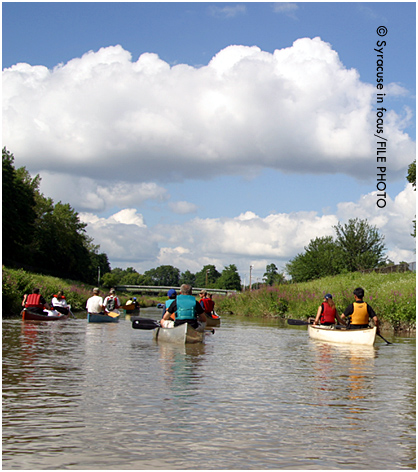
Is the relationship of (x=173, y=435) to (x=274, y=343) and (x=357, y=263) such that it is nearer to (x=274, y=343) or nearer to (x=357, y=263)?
(x=274, y=343)

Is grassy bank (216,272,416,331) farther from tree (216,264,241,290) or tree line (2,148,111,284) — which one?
tree (216,264,241,290)

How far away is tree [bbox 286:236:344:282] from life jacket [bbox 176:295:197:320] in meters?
49.8

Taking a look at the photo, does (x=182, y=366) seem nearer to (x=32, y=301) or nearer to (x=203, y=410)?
(x=203, y=410)

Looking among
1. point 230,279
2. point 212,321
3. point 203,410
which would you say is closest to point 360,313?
point 212,321

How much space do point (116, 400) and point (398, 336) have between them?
1738cm

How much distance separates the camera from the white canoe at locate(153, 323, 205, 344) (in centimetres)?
1702

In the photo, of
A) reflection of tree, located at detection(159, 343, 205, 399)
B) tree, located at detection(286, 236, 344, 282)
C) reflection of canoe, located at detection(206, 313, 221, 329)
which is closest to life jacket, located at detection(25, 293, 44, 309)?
reflection of canoe, located at detection(206, 313, 221, 329)

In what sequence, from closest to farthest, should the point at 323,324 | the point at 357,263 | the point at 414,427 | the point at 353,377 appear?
1. the point at 414,427
2. the point at 353,377
3. the point at 323,324
4. the point at 357,263

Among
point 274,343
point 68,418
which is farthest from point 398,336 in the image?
point 68,418

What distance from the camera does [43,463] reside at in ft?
18.9

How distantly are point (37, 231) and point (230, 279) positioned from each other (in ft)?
304

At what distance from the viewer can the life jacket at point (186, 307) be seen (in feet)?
56.8

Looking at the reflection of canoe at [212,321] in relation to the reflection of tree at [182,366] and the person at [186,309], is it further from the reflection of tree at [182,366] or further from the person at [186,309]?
the person at [186,309]

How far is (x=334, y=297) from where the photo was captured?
102 feet
